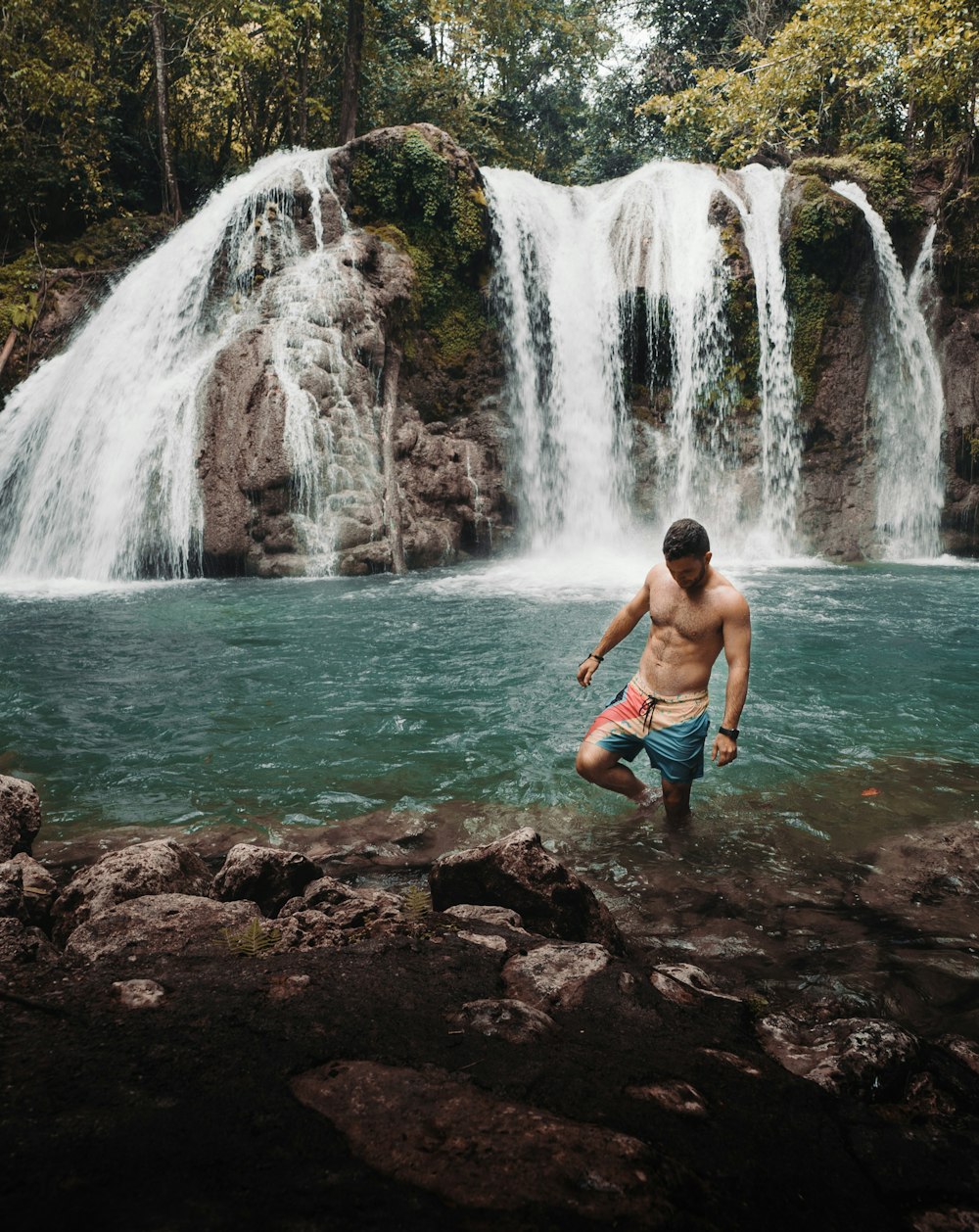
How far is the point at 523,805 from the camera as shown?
4.87 metres

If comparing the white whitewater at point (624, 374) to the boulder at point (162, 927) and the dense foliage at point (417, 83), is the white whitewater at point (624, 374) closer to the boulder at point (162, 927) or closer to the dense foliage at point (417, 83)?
the dense foliage at point (417, 83)

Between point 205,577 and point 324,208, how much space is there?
27.0ft

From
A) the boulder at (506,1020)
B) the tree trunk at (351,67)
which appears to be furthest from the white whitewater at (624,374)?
the boulder at (506,1020)

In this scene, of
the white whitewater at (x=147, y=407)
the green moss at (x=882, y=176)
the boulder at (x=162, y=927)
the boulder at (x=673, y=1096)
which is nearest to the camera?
the boulder at (x=673, y=1096)

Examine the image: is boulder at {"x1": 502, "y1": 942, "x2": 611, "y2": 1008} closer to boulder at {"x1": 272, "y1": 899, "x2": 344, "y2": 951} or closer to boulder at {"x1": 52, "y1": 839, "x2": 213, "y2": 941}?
boulder at {"x1": 272, "y1": 899, "x2": 344, "y2": 951}

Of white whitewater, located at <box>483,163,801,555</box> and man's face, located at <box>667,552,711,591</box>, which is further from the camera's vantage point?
white whitewater, located at <box>483,163,801,555</box>

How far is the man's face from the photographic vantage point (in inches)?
153

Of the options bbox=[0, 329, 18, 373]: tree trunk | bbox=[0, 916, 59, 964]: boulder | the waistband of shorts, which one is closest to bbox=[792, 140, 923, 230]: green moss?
bbox=[0, 329, 18, 373]: tree trunk

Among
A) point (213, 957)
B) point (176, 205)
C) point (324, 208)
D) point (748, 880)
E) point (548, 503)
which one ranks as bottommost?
point (748, 880)

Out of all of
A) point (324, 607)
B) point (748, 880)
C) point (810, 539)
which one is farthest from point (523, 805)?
point (810, 539)

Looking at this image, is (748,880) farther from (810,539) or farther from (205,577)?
(810,539)

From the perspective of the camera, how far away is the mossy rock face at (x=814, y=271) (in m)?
17.0

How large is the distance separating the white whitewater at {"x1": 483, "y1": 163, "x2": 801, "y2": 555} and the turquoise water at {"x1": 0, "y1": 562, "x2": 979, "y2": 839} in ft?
20.7

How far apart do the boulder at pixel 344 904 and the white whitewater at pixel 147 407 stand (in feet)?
35.5
